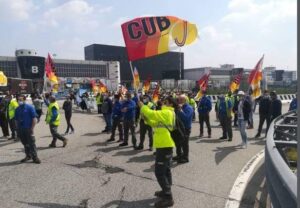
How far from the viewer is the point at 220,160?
863 cm

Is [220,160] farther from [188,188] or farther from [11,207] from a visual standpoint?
[11,207]

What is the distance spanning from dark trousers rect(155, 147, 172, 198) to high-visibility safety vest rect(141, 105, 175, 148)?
0.39 feet

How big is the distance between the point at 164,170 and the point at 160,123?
2.67 ft

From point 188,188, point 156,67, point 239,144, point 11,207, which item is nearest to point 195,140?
point 239,144

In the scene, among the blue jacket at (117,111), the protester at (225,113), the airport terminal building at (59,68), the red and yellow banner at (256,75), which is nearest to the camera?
the blue jacket at (117,111)

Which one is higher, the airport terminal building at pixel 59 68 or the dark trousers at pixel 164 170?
the airport terminal building at pixel 59 68

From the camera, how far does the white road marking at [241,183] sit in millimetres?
5500

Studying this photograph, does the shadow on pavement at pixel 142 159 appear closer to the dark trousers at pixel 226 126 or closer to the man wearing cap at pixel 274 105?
the dark trousers at pixel 226 126

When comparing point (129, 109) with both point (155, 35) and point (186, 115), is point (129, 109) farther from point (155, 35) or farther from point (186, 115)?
point (155, 35)

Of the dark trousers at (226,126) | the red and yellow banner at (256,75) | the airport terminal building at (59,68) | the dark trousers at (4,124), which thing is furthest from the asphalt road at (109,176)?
the airport terminal building at (59,68)

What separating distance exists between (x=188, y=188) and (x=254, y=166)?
2403mm

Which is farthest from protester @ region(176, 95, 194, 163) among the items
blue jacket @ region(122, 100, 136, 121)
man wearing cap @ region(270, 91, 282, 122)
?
man wearing cap @ region(270, 91, 282, 122)

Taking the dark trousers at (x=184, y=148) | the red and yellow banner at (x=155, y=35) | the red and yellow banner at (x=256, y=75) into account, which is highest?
the red and yellow banner at (x=155, y=35)

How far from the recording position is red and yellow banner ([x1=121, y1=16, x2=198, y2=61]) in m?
8.68
